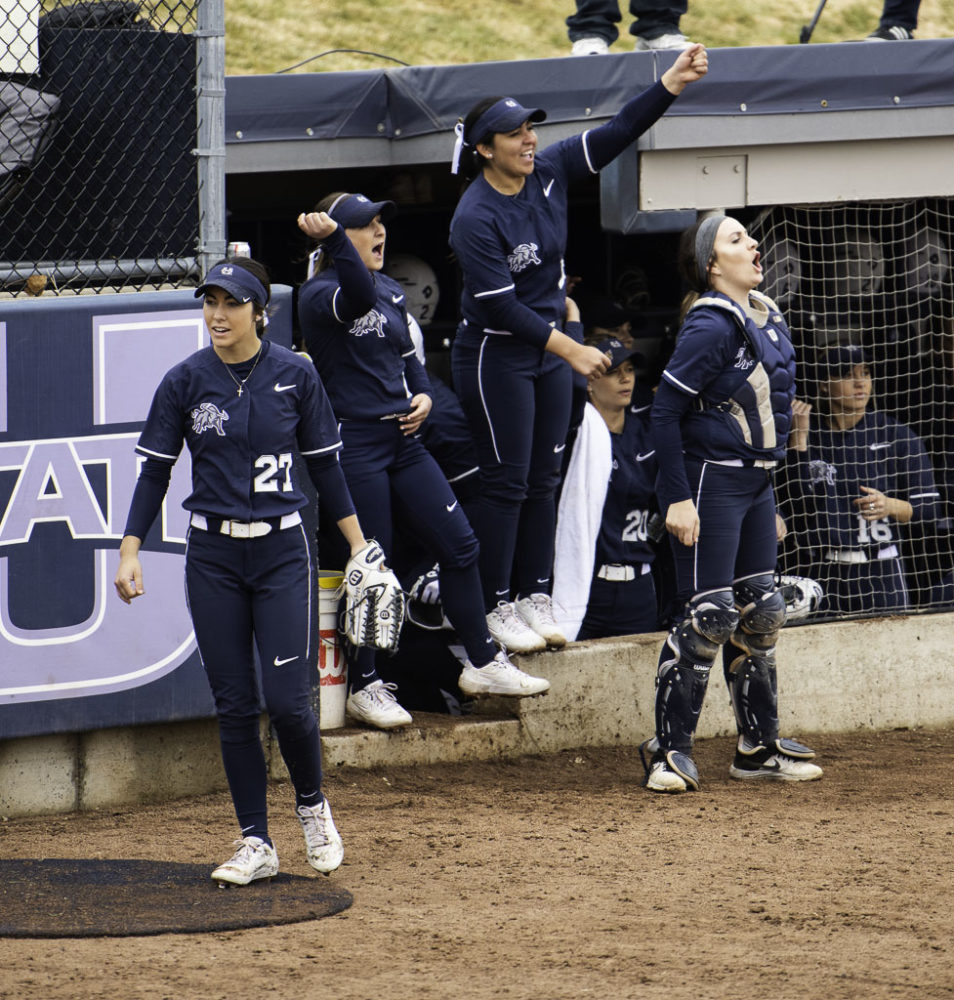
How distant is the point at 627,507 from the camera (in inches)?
272

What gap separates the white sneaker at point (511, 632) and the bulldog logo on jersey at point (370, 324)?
1.22 meters

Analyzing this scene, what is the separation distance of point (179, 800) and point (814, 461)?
324 centimetres

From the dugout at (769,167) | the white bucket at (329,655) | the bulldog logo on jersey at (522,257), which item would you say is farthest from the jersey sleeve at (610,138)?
the white bucket at (329,655)

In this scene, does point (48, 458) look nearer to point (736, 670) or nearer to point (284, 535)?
point (284, 535)

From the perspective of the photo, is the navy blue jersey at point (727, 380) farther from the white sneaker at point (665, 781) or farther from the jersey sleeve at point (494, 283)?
the white sneaker at point (665, 781)

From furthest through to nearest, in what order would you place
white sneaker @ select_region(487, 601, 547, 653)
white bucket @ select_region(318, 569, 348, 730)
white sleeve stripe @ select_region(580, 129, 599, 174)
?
white sneaker @ select_region(487, 601, 547, 653), white bucket @ select_region(318, 569, 348, 730), white sleeve stripe @ select_region(580, 129, 599, 174)

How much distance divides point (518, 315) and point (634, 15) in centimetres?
236

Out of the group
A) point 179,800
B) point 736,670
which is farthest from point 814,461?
point 179,800

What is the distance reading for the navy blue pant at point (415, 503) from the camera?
5.95 meters

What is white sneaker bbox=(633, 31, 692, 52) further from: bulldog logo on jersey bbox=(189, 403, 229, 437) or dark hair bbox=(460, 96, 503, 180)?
bulldog logo on jersey bbox=(189, 403, 229, 437)

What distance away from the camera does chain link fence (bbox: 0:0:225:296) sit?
5.87 m

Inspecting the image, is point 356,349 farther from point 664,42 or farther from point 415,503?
point 664,42

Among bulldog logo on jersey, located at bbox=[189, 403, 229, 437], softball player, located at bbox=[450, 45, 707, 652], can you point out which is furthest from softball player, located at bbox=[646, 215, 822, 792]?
bulldog logo on jersey, located at bbox=[189, 403, 229, 437]

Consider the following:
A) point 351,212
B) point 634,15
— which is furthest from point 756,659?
point 634,15
